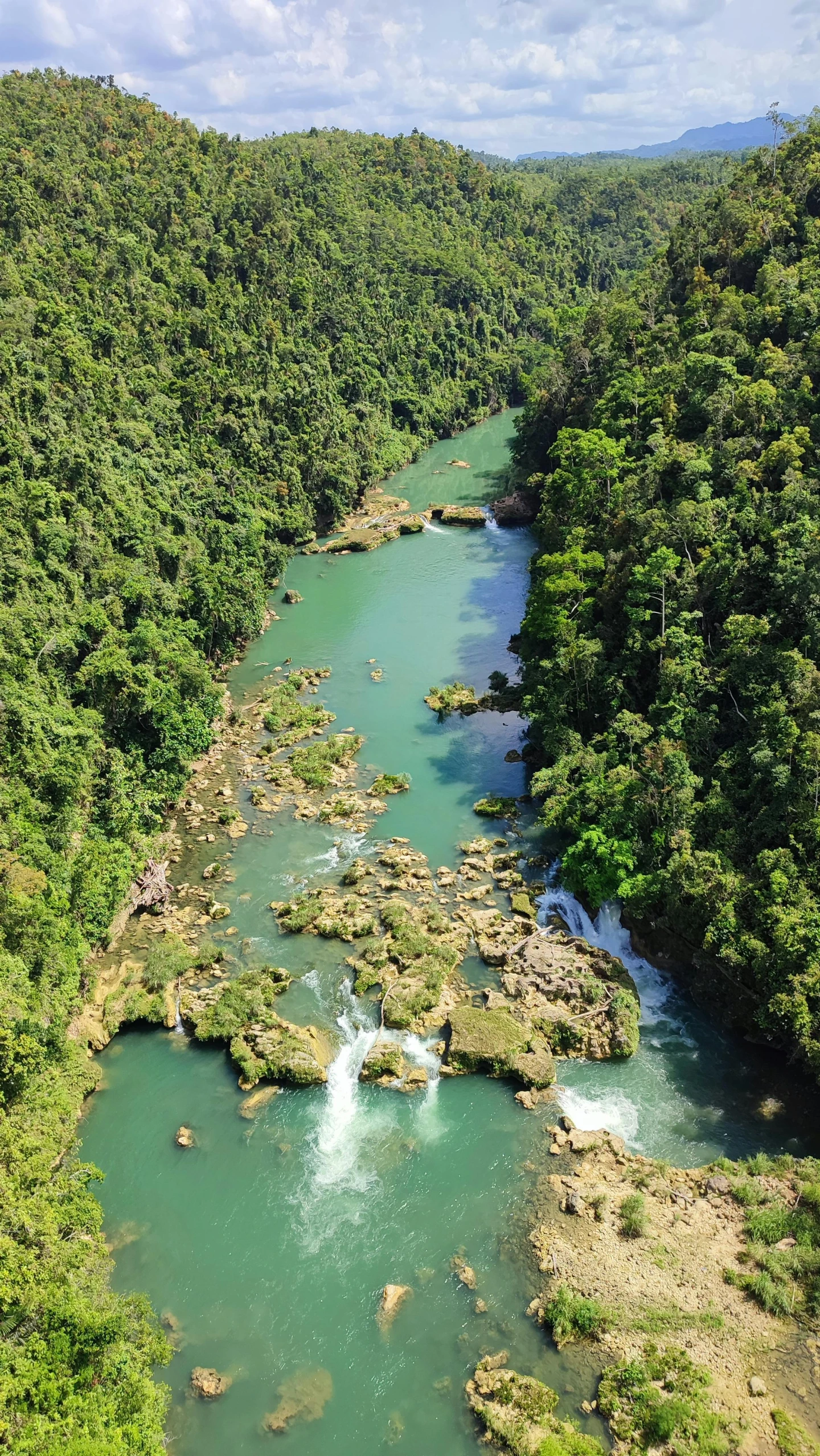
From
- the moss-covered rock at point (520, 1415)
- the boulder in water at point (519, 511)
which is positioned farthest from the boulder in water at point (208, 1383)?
the boulder in water at point (519, 511)

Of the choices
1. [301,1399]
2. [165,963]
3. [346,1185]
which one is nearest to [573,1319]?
[301,1399]

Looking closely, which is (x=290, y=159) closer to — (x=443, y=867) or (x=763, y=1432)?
(x=443, y=867)

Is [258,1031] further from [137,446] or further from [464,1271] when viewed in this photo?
[137,446]

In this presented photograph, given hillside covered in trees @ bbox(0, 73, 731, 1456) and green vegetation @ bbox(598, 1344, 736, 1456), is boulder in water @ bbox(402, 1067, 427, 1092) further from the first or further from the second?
hillside covered in trees @ bbox(0, 73, 731, 1456)

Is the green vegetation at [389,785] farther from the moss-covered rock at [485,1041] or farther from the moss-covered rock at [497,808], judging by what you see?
the moss-covered rock at [485,1041]

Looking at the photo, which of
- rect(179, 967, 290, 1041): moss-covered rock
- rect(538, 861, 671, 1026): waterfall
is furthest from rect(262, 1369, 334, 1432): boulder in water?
rect(538, 861, 671, 1026): waterfall

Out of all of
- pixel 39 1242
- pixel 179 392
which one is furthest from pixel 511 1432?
pixel 179 392
